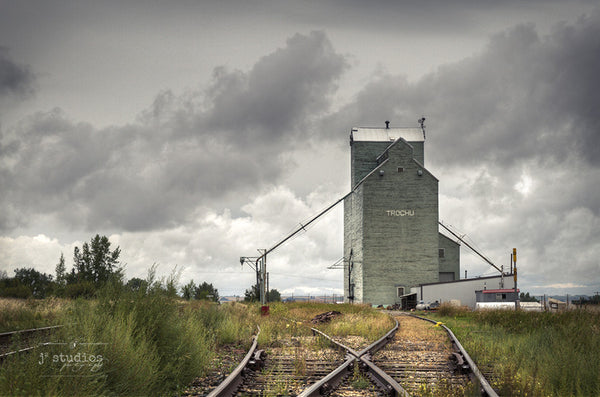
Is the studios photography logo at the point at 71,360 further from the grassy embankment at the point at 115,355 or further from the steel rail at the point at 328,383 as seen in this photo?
the steel rail at the point at 328,383

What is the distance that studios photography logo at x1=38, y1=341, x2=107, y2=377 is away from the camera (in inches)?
222

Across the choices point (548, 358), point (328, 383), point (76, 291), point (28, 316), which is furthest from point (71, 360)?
point (76, 291)

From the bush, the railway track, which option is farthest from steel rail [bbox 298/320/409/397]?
the bush

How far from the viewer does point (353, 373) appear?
870cm

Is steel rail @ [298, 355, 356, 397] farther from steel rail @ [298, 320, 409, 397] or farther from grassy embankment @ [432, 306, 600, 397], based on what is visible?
grassy embankment @ [432, 306, 600, 397]

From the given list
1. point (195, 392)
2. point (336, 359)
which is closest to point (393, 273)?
point (336, 359)

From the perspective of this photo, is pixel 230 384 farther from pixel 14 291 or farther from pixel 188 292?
pixel 14 291

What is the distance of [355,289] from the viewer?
2458 inches

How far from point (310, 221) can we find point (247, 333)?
48.5 meters

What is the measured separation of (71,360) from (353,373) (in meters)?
4.65

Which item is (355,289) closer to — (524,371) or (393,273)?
(393,273)

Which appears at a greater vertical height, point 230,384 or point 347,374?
point 230,384

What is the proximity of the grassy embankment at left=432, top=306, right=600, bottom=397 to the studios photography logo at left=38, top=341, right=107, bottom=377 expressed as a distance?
5206 millimetres

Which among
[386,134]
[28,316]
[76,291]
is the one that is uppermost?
[386,134]
